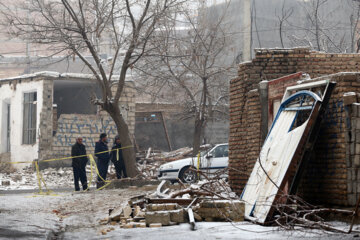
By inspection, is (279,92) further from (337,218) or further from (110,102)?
(110,102)

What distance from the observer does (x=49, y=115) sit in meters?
27.4

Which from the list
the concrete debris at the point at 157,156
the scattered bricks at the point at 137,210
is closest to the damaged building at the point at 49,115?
the concrete debris at the point at 157,156

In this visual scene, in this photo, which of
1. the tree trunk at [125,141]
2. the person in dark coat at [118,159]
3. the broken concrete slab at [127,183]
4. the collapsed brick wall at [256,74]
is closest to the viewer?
the collapsed brick wall at [256,74]

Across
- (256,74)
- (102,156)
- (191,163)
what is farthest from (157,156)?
(256,74)

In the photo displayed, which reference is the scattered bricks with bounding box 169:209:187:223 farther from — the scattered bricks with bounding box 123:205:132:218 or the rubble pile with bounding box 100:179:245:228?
the scattered bricks with bounding box 123:205:132:218

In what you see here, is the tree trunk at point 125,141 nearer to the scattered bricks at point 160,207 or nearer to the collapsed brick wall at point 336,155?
the collapsed brick wall at point 336,155

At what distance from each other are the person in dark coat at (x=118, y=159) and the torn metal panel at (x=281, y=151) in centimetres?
951

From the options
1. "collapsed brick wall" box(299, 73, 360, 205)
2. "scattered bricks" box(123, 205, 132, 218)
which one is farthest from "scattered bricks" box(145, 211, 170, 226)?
"collapsed brick wall" box(299, 73, 360, 205)

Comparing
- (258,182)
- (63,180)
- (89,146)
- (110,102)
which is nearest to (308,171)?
(258,182)

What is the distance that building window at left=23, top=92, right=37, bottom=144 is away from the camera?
28.3 meters

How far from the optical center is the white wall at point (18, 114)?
1088 inches

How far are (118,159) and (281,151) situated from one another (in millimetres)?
10523

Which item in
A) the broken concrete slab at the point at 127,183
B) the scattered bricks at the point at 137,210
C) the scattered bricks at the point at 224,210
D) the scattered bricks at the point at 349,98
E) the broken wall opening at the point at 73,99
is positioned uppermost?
the broken wall opening at the point at 73,99

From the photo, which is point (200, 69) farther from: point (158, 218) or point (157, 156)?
point (158, 218)
